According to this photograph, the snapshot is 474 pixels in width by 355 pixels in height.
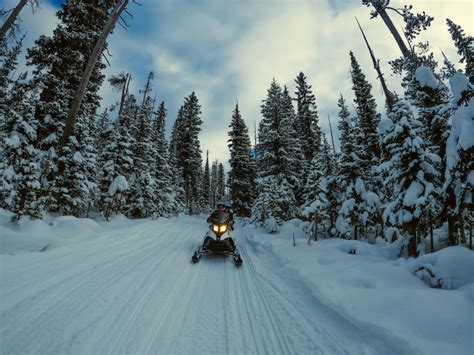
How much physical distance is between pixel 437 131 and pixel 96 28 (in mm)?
17735

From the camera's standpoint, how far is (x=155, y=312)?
3662mm

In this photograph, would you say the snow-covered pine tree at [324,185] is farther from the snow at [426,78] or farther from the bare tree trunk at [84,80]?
the bare tree trunk at [84,80]

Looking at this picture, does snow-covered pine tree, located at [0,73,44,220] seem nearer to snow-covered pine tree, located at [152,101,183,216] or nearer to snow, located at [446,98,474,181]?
snow-covered pine tree, located at [152,101,183,216]

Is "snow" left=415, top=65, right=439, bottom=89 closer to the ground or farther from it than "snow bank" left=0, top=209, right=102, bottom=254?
farther from it

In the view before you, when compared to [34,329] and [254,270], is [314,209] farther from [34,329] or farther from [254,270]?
[34,329]

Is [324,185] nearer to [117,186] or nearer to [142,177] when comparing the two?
[117,186]

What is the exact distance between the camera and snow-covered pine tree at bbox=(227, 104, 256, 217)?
27.5 meters

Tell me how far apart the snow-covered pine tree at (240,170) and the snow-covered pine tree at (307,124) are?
6.94 m

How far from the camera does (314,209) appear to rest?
10875 millimetres

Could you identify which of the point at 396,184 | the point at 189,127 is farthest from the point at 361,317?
the point at 189,127

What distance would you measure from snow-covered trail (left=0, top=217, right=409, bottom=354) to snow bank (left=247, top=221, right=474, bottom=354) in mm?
183

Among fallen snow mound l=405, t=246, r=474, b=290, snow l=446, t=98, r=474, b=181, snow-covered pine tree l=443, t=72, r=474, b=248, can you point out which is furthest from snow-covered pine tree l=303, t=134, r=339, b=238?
snow l=446, t=98, r=474, b=181

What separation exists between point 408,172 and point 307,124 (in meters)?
20.3

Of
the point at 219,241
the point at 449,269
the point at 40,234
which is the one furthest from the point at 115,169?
the point at 449,269
